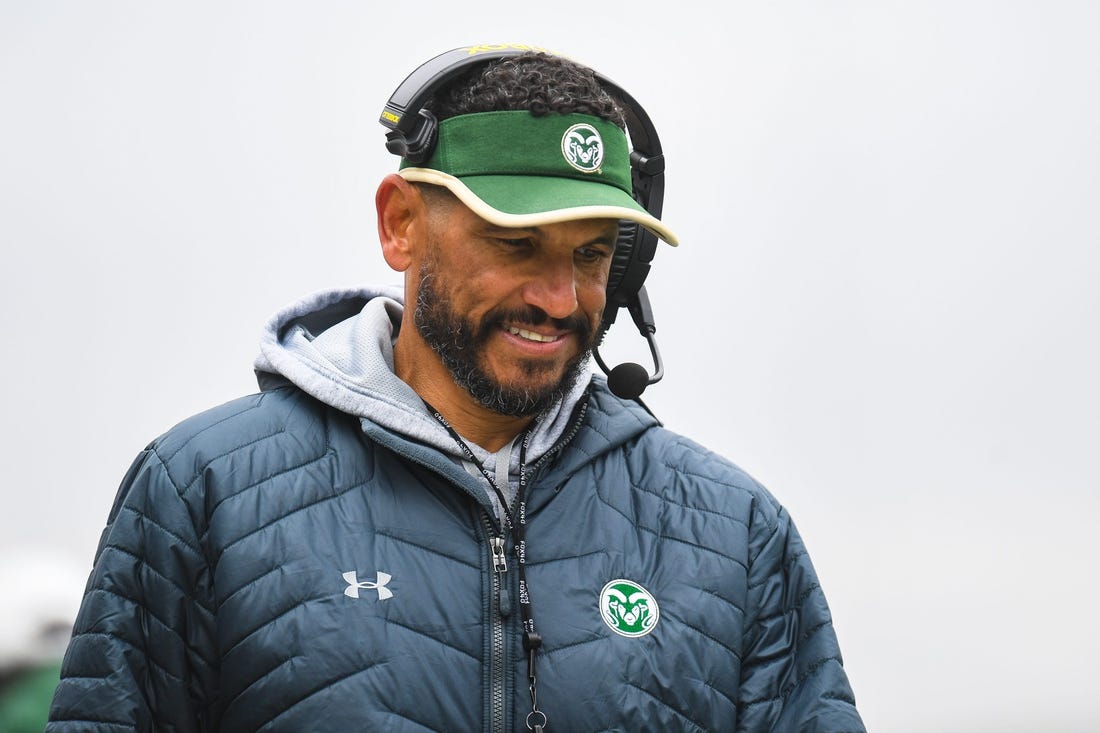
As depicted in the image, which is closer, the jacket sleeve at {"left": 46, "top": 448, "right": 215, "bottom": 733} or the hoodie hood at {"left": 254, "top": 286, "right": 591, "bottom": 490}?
the jacket sleeve at {"left": 46, "top": 448, "right": 215, "bottom": 733}

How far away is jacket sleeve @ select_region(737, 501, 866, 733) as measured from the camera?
1845 mm

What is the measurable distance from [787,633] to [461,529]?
439 mm

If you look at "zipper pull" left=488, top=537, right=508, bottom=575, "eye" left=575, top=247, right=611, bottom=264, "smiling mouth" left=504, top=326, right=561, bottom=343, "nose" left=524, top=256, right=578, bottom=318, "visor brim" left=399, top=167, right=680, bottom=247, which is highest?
"visor brim" left=399, top=167, right=680, bottom=247

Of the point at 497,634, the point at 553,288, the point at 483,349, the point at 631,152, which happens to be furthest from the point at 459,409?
the point at 631,152

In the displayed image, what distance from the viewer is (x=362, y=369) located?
1.90 metres

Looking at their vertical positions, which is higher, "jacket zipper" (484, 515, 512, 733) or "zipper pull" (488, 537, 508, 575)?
"zipper pull" (488, 537, 508, 575)

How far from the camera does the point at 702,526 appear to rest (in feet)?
6.30

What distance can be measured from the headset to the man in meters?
0.02

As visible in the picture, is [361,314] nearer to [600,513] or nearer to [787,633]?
[600,513]

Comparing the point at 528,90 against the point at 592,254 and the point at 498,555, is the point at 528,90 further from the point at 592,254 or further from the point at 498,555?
the point at 498,555

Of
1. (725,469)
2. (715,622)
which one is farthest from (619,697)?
(725,469)

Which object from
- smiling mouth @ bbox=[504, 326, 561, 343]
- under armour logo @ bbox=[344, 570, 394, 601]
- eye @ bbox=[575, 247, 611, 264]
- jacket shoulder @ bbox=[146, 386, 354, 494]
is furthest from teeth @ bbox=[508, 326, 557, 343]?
under armour logo @ bbox=[344, 570, 394, 601]

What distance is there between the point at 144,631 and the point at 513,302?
56 centimetres

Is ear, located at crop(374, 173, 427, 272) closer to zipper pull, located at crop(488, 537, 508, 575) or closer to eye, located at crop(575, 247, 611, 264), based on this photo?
eye, located at crop(575, 247, 611, 264)
